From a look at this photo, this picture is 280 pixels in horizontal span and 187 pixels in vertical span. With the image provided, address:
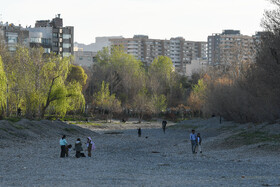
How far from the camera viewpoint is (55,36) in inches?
6304

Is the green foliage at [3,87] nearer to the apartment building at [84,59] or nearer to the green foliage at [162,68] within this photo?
the green foliage at [162,68]

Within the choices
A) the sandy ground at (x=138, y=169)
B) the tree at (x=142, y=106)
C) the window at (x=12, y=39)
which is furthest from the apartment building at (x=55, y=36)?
the sandy ground at (x=138, y=169)

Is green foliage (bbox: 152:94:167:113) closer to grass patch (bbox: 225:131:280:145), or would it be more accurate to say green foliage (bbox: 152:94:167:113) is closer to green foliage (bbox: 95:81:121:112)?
green foliage (bbox: 95:81:121:112)

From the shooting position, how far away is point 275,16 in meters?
50.8

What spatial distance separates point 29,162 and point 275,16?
30089mm

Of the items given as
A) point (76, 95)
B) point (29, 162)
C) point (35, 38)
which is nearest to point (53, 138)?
point (76, 95)

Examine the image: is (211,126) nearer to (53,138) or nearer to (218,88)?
(218,88)

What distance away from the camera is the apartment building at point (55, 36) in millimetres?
154625

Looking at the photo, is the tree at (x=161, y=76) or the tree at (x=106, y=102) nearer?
the tree at (x=106, y=102)

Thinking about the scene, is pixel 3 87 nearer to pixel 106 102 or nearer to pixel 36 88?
pixel 36 88

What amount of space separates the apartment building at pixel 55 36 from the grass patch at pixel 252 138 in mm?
112457

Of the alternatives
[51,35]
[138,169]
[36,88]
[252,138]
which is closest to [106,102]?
[36,88]

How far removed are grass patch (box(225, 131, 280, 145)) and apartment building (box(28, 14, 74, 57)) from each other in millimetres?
112457

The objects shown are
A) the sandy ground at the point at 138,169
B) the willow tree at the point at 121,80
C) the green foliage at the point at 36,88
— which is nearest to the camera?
the sandy ground at the point at 138,169
